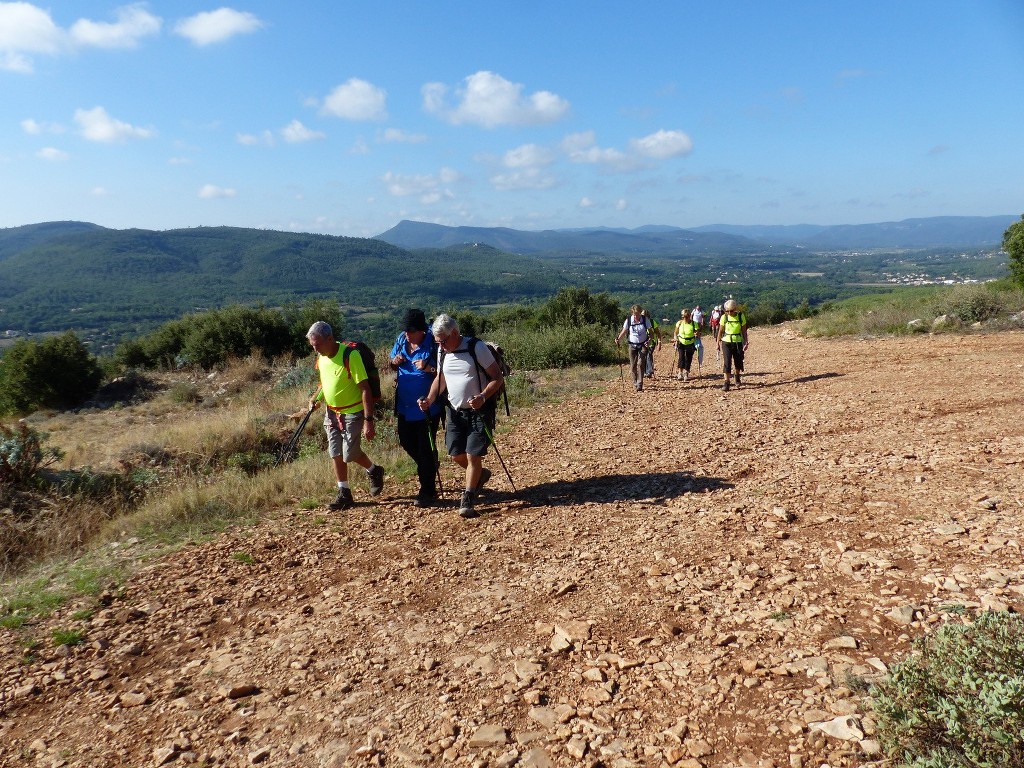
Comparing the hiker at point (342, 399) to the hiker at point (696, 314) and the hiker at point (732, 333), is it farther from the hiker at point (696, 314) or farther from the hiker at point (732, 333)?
the hiker at point (696, 314)

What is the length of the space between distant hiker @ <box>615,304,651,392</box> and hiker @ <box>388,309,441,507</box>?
6.13 meters

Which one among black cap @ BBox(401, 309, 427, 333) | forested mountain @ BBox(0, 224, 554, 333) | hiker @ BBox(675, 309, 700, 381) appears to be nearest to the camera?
black cap @ BBox(401, 309, 427, 333)

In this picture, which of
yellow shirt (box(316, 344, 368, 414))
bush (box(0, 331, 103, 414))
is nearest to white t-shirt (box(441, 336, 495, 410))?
yellow shirt (box(316, 344, 368, 414))

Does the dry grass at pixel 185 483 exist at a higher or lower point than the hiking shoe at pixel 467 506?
lower

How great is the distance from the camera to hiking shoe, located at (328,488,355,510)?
18.0 feet

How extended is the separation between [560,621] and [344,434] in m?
2.92

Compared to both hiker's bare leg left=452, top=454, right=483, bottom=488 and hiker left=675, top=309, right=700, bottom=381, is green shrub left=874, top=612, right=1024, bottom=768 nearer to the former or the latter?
hiker's bare leg left=452, top=454, right=483, bottom=488

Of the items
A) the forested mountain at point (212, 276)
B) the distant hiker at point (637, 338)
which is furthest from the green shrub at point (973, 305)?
the forested mountain at point (212, 276)

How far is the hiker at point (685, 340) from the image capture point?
1137 centimetres

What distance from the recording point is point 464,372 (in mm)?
4980

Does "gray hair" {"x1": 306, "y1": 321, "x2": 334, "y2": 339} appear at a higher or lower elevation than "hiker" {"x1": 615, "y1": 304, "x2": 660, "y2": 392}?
higher

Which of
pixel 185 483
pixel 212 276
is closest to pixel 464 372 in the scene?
pixel 185 483

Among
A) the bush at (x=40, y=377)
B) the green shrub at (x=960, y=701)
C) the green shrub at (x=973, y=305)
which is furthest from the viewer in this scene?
the bush at (x=40, y=377)

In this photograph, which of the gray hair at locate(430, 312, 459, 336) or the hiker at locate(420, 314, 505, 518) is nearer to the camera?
the gray hair at locate(430, 312, 459, 336)
